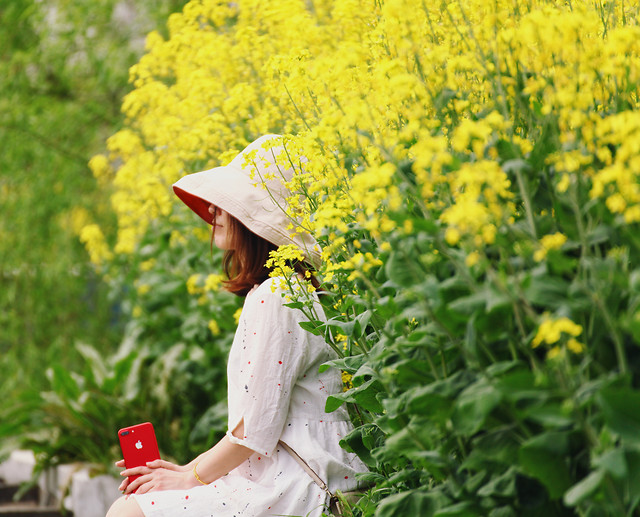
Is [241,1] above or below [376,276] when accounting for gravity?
above

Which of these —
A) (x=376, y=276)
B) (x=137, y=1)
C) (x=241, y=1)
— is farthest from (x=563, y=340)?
(x=137, y=1)

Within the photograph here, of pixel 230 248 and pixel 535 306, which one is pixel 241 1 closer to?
pixel 230 248

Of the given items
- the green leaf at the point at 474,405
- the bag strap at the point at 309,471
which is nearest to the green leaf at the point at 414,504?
the green leaf at the point at 474,405

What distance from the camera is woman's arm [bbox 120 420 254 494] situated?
2018mm

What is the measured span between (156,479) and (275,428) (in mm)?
366

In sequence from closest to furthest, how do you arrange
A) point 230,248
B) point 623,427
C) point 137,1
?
point 623,427 → point 230,248 → point 137,1

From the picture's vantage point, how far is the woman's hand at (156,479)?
6.77ft

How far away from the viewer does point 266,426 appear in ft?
6.45

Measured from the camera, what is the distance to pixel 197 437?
394 centimetres

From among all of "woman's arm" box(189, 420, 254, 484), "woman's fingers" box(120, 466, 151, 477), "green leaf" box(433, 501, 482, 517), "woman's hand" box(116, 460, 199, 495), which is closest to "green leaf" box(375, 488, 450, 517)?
"green leaf" box(433, 501, 482, 517)

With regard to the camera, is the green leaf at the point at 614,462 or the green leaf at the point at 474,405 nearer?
the green leaf at the point at 614,462

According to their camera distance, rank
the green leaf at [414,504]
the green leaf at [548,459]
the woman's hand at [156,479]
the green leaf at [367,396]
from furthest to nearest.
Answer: the woman's hand at [156,479] < the green leaf at [367,396] < the green leaf at [414,504] < the green leaf at [548,459]

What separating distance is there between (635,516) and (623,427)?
0.30m

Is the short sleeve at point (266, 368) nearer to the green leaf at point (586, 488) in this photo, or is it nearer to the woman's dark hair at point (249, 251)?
the woman's dark hair at point (249, 251)
